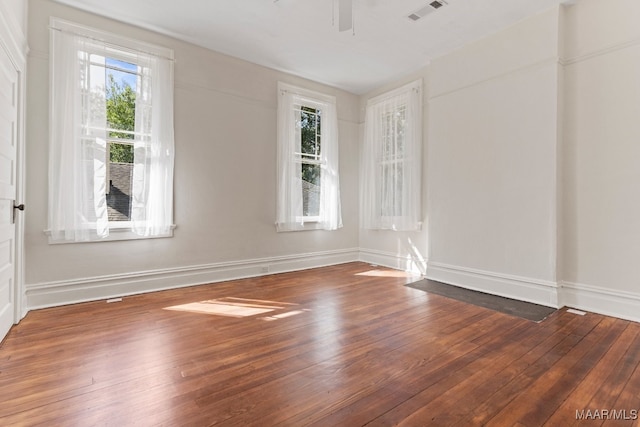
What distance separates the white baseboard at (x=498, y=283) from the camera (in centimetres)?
326

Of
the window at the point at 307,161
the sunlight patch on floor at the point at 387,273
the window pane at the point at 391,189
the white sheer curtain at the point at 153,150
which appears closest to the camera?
the white sheer curtain at the point at 153,150

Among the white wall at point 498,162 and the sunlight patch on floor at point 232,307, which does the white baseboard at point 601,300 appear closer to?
the white wall at point 498,162

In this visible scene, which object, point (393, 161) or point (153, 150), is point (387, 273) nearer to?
point (393, 161)

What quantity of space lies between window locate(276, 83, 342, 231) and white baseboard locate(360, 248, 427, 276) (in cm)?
83

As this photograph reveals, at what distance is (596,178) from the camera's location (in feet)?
10.1

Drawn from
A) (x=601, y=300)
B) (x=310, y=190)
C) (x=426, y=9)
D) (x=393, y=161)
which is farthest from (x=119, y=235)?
(x=601, y=300)

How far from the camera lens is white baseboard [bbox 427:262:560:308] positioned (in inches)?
128

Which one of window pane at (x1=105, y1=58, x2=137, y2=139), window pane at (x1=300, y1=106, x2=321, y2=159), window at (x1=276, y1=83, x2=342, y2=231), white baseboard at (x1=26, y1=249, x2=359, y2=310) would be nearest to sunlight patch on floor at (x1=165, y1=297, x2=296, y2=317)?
white baseboard at (x1=26, y1=249, x2=359, y2=310)

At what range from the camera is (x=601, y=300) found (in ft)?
9.96

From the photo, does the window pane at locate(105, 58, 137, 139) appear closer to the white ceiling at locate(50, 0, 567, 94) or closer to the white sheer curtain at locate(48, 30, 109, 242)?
the white sheer curtain at locate(48, 30, 109, 242)

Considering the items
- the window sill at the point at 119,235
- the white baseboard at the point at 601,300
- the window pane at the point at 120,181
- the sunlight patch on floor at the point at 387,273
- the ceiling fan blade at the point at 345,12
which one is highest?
the ceiling fan blade at the point at 345,12

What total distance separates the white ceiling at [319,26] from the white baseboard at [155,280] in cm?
288

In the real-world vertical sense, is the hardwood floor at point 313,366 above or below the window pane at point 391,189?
below

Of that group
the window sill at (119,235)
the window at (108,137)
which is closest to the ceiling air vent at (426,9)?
the window at (108,137)
